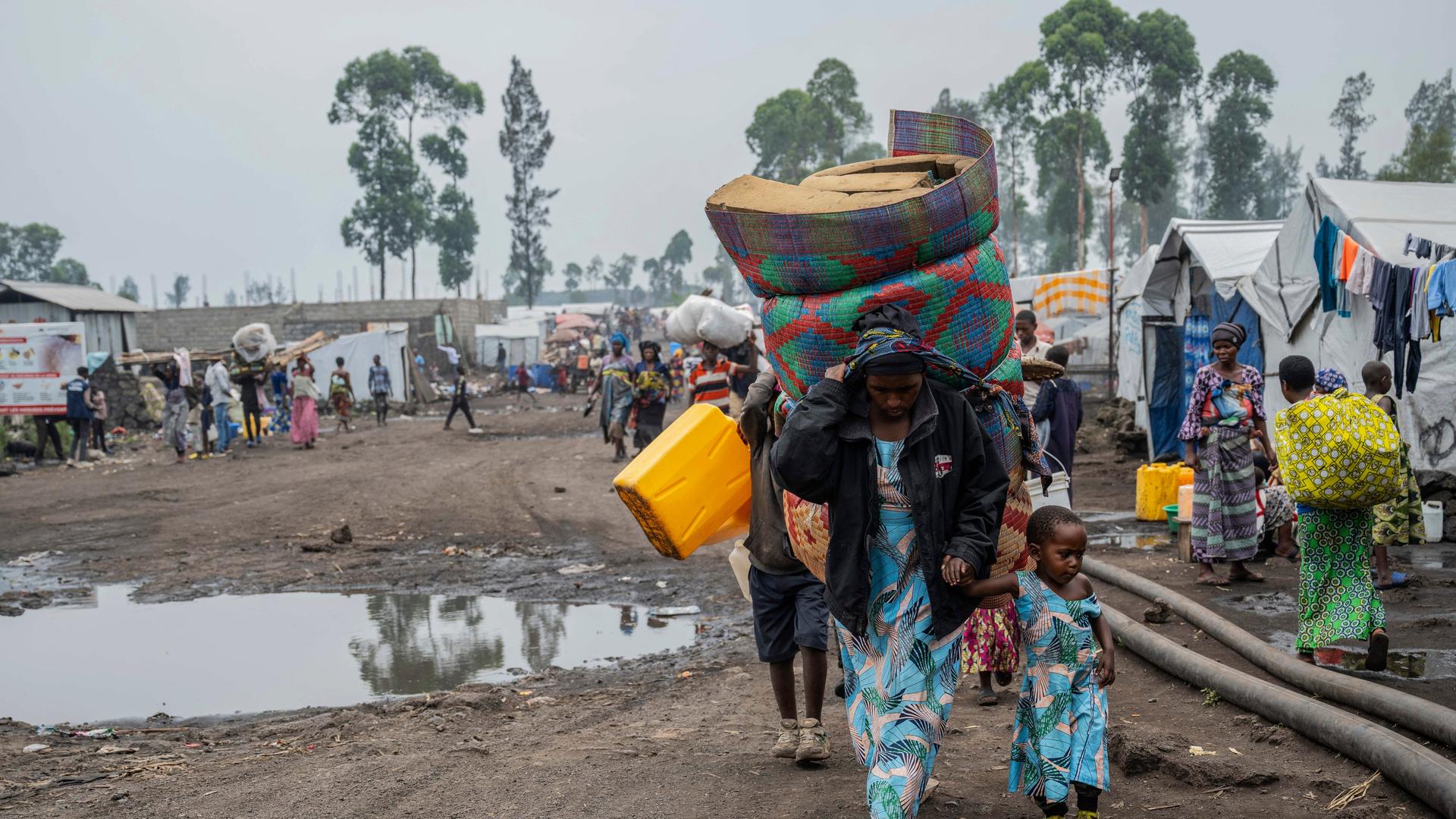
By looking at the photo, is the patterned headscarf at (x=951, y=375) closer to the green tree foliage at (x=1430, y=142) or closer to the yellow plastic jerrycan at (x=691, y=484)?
the yellow plastic jerrycan at (x=691, y=484)

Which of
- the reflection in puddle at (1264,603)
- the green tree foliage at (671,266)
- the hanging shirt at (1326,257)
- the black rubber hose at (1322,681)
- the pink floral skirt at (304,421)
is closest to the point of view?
the black rubber hose at (1322,681)

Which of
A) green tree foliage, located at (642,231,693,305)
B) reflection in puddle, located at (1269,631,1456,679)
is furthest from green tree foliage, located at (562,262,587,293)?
reflection in puddle, located at (1269,631,1456,679)

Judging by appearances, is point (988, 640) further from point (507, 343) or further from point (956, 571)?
point (507, 343)

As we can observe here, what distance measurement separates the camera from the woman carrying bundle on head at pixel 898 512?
10.4 feet

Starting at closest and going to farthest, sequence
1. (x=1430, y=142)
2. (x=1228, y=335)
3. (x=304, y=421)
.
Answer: (x=1228, y=335) → (x=304, y=421) → (x=1430, y=142)

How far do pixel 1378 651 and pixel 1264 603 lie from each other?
1846mm

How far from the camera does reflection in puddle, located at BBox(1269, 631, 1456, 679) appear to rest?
17.0 feet

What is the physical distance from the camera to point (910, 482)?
10.4ft

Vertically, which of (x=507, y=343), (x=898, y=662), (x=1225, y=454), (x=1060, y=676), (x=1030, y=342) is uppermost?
(x=507, y=343)

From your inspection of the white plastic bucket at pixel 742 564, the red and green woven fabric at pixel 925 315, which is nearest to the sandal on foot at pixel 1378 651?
the red and green woven fabric at pixel 925 315

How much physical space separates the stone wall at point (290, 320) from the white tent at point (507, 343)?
2108mm

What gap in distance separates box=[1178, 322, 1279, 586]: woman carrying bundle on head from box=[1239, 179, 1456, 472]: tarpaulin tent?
8.36ft

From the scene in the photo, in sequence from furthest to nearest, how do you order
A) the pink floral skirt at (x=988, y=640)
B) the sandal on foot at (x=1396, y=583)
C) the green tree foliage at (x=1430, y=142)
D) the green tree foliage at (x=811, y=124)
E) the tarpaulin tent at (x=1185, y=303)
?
the green tree foliage at (x=811, y=124) → the green tree foliage at (x=1430, y=142) → the tarpaulin tent at (x=1185, y=303) → the sandal on foot at (x=1396, y=583) → the pink floral skirt at (x=988, y=640)

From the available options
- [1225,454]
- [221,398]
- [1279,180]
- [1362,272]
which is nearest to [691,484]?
[1225,454]
